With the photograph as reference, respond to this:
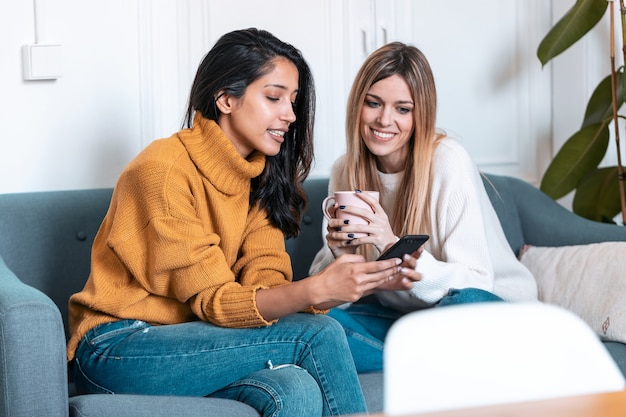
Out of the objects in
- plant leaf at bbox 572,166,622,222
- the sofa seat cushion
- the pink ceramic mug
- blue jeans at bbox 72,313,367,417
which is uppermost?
the pink ceramic mug

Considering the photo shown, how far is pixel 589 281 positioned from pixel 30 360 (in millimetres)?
1499

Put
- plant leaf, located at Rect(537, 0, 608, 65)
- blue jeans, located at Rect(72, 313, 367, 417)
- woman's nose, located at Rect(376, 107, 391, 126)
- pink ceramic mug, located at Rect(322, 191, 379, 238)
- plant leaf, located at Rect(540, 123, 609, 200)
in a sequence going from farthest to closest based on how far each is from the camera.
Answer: plant leaf, located at Rect(540, 123, 609, 200)
plant leaf, located at Rect(537, 0, 608, 65)
woman's nose, located at Rect(376, 107, 391, 126)
pink ceramic mug, located at Rect(322, 191, 379, 238)
blue jeans, located at Rect(72, 313, 367, 417)

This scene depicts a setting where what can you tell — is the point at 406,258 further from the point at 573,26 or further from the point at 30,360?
the point at 573,26

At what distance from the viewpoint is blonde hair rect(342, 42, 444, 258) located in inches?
89.3

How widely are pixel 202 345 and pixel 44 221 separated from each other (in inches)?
27.7

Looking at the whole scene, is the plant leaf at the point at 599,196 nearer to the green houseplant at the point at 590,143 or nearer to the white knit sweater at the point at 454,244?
the green houseplant at the point at 590,143

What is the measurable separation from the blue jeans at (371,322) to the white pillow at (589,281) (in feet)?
1.06

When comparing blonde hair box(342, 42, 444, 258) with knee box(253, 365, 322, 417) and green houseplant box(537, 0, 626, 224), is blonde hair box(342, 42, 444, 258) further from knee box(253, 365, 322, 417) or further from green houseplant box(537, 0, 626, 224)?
green houseplant box(537, 0, 626, 224)

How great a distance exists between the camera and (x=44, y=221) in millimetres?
2252

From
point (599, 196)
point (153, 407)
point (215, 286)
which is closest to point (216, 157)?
point (215, 286)

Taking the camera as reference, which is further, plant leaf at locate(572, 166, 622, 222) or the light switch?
plant leaf at locate(572, 166, 622, 222)

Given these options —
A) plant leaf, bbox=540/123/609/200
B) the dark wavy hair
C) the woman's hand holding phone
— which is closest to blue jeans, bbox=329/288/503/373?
the woman's hand holding phone

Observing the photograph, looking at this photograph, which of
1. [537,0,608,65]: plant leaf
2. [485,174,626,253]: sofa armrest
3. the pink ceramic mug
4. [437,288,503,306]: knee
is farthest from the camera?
[537,0,608,65]: plant leaf

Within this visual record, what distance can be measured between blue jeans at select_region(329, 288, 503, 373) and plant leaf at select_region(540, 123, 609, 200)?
0.99 meters
